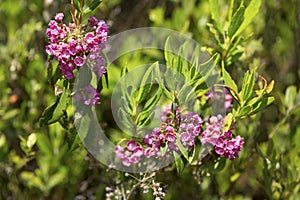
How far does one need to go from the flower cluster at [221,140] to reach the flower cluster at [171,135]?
0.05 metres

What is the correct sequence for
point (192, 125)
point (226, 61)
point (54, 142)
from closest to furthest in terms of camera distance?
point (192, 125), point (226, 61), point (54, 142)

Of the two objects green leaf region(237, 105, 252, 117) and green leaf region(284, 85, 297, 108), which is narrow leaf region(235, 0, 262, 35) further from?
green leaf region(284, 85, 297, 108)

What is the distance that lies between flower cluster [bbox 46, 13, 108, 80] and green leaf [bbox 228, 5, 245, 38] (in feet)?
1.23

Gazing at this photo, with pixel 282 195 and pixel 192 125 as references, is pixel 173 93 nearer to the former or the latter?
pixel 192 125

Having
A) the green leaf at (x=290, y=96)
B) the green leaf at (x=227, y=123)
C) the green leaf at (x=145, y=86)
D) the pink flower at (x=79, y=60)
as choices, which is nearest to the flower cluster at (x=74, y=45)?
the pink flower at (x=79, y=60)

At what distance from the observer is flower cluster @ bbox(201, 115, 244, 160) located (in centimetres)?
134

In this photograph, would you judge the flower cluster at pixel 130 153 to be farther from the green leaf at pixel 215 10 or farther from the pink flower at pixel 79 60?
the green leaf at pixel 215 10

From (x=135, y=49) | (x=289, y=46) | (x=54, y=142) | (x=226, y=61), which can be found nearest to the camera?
(x=226, y=61)

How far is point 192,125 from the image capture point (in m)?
1.31

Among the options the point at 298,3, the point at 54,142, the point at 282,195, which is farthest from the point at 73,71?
the point at 298,3

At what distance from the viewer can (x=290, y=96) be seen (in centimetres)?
183

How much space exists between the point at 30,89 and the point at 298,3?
126cm

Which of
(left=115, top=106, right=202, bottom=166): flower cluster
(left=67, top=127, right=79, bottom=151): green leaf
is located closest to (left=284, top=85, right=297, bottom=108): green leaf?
(left=115, top=106, right=202, bottom=166): flower cluster

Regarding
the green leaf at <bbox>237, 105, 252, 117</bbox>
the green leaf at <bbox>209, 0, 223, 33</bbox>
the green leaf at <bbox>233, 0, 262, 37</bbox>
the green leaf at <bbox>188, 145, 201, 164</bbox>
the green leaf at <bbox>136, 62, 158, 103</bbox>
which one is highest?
the green leaf at <bbox>209, 0, 223, 33</bbox>
